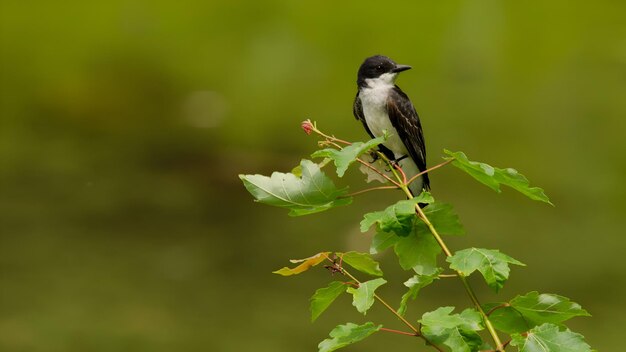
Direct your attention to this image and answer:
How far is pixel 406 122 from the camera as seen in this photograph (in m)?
1.65

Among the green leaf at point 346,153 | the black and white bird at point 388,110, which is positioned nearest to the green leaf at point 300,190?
the green leaf at point 346,153

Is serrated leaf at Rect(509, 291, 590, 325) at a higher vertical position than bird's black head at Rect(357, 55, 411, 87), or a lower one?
higher

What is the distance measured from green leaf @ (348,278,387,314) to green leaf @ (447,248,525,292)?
0.20 ft

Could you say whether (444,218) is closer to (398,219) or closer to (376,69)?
(398,219)

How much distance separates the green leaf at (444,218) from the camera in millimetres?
833

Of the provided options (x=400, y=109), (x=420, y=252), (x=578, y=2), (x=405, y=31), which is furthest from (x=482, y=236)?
(x=420, y=252)

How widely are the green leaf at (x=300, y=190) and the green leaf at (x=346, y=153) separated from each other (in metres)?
0.02

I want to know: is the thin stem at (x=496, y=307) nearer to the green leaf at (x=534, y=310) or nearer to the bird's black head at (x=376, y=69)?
the green leaf at (x=534, y=310)

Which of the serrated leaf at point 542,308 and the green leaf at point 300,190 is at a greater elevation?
the green leaf at point 300,190

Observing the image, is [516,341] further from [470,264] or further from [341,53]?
[341,53]

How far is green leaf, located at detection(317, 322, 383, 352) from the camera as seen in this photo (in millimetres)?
796

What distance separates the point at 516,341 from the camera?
752 millimetres

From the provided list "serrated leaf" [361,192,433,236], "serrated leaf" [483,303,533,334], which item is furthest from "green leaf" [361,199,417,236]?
"serrated leaf" [483,303,533,334]

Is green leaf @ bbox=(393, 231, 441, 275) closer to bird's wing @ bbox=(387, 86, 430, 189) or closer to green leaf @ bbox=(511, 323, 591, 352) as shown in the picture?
green leaf @ bbox=(511, 323, 591, 352)
